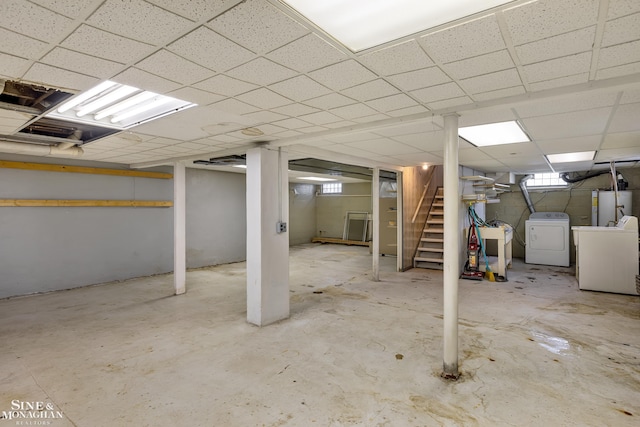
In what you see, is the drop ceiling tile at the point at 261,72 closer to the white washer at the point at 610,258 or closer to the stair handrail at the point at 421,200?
the stair handrail at the point at 421,200

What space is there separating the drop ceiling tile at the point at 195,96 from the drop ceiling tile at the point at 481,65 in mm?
1509

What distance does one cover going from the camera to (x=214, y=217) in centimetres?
723

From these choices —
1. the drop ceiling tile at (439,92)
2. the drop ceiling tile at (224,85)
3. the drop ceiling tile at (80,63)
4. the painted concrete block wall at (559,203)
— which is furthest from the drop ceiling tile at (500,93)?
the painted concrete block wall at (559,203)

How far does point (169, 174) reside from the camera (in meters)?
6.42

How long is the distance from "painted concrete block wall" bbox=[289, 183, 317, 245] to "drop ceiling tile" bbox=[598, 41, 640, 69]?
9.26 metres

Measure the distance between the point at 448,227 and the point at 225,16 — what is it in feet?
7.06

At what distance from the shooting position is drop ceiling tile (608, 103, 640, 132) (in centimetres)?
254

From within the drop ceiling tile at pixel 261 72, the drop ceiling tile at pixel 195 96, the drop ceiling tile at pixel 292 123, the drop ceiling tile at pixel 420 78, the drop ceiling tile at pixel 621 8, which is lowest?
the drop ceiling tile at pixel 621 8

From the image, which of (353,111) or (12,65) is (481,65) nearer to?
(353,111)

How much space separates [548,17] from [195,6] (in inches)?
55.4

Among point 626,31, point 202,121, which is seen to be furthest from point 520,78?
point 202,121

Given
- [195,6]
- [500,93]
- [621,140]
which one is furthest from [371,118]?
[621,140]

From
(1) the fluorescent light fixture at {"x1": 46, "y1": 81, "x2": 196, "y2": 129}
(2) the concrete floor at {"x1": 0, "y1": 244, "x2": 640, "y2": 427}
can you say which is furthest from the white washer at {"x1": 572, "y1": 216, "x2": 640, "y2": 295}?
(1) the fluorescent light fixture at {"x1": 46, "y1": 81, "x2": 196, "y2": 129}

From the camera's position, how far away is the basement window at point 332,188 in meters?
11.5
